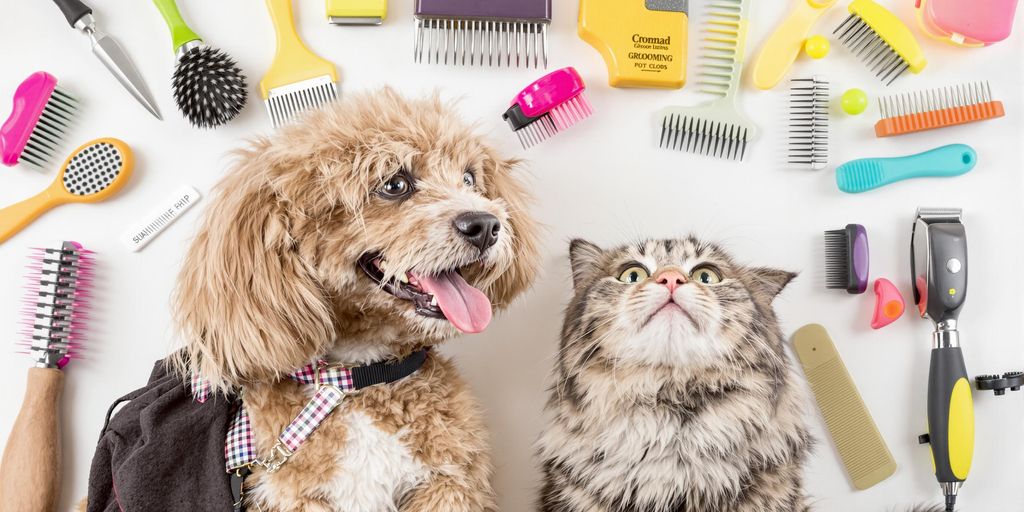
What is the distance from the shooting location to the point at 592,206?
149cm

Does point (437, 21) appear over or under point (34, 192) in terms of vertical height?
A: over

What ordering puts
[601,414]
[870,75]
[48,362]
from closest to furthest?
[601,414], [48,362], [870,75]

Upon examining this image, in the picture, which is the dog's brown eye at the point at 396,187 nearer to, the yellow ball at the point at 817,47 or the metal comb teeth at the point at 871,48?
the yellow ball at the point at 817,47

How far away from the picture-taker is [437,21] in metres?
1.46

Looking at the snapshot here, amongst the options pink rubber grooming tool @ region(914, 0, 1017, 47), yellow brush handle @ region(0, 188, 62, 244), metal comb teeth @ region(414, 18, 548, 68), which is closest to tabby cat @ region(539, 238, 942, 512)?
metal comb teeth @ region(414, 18, 548, 68)

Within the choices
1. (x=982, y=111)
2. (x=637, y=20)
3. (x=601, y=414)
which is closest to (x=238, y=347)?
(x=601, y=414)

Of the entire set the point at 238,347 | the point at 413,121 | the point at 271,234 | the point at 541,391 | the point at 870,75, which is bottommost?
the point at 541,391

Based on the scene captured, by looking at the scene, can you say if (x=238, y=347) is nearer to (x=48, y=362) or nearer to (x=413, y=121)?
(x=413, y=121)

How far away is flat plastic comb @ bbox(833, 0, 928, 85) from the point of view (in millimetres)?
1474

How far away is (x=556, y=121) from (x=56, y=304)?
1.04 meters

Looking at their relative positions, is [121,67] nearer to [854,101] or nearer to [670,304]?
[670,304]

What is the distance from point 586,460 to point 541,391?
0.34 m

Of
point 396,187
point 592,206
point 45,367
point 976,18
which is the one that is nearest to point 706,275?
point 592,206

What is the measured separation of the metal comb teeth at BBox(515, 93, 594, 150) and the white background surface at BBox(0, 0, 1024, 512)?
0.03 meters
